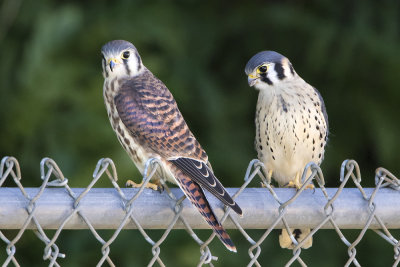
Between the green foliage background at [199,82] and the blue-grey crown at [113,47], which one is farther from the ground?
the blue-grey crown at [113,47]

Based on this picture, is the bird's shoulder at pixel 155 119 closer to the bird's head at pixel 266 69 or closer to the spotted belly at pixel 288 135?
the bird's head at pixel 266 69

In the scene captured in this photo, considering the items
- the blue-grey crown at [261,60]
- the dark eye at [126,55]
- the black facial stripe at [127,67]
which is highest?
the blue-grey crown at [261,60]

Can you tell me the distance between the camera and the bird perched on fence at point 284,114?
9.70 ft

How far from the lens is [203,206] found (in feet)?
6.17

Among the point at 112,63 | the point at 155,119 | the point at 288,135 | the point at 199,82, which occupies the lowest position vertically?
the point at 199,82

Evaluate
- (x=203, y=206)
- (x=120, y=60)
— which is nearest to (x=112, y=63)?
(x=120, y=60)

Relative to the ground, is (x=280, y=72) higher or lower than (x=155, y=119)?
higher

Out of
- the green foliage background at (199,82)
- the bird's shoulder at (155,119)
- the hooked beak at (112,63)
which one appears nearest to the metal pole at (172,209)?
the bird's shoulder at (155,119)

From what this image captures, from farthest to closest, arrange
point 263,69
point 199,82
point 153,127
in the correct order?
point 199,82, point 263,69, point 153,127

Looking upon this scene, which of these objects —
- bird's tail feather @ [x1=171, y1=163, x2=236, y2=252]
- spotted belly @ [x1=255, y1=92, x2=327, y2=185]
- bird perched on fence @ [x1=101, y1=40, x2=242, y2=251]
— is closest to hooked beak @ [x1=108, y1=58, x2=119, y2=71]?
bird perched on fence @ [x1=101, y1=40, x2=242, y2=251]

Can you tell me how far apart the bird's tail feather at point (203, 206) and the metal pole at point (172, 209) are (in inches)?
1.0

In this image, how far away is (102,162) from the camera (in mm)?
1733

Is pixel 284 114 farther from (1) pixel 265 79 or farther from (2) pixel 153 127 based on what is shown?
(2) pixel 153 127

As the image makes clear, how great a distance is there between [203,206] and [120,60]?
114 centimetres
